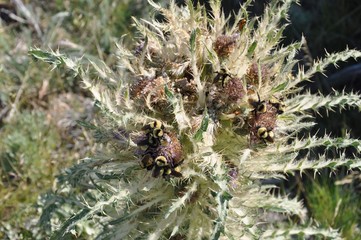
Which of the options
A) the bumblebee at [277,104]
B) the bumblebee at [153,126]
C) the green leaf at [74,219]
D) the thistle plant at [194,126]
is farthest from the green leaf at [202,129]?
the green leaf at [74,219]

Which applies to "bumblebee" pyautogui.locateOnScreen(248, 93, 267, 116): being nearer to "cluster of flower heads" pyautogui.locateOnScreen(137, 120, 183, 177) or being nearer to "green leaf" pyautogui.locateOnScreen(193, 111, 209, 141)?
"green leaf" pyautogui.locateOnScreen(193, 111, 209, 141)

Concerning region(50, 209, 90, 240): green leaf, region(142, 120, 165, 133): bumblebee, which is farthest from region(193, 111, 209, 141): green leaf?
region(50, 209, 90, 240): green leaf

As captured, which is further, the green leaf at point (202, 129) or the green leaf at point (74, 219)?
the green leaf at point (74, 219)

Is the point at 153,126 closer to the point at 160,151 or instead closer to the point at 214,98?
the point at 160,151

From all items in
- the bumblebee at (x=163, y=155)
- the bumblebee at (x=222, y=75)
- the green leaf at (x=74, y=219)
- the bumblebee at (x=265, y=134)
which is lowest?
the green leaf at (x=74, y=219)

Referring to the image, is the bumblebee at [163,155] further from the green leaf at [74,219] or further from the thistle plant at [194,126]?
the green leaf at [74,219]

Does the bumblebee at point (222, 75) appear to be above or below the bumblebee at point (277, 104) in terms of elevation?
above
